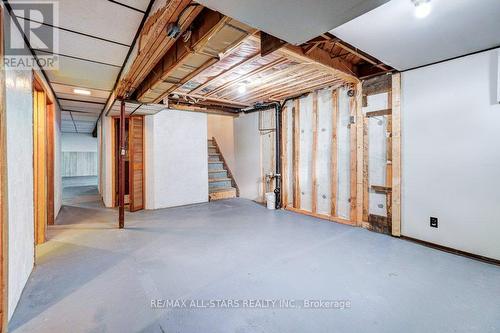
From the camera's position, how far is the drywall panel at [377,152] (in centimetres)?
328

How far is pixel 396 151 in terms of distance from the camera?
3104mm

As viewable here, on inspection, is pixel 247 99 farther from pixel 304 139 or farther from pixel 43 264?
pixel 43 264

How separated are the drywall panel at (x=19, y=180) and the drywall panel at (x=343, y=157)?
155 inches

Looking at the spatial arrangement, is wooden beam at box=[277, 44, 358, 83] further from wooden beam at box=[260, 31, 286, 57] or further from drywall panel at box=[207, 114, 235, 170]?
drywall panel at box=[207, 114, 235, 170]

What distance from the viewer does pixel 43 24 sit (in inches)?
75.2

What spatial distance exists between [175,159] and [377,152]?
158 inches

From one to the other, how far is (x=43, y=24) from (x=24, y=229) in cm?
176

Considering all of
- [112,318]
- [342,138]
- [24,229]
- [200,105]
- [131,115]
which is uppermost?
[200,105]

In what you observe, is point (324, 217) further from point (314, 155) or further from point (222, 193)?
point (222, 193)

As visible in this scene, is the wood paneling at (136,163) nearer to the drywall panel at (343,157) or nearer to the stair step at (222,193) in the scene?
the stair step at (222,193)

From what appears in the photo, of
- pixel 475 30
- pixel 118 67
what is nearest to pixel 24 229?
pixel 118 67

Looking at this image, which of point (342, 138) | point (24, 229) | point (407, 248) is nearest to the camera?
point (24, 229)

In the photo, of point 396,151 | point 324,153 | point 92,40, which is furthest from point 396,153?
point 92,40

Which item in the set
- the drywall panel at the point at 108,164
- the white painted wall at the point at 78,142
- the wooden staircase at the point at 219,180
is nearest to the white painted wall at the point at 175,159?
the wooden staircase at the point at 219,180
